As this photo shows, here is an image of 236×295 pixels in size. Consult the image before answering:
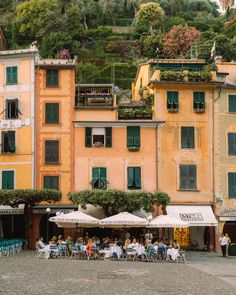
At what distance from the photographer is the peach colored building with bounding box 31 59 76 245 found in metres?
47.3

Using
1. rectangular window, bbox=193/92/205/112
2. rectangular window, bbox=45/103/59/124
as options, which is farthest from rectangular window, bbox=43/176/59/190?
rectangular window, bbox=193/92/205/112

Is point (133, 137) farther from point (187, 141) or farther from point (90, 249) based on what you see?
point (90, 249)

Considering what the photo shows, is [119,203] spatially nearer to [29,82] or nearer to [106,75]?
[29,82]

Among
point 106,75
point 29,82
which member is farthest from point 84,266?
point 106,75

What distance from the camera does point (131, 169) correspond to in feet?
156

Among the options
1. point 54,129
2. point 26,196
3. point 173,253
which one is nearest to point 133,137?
point 54,129

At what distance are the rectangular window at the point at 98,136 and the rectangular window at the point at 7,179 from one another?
5.02 m

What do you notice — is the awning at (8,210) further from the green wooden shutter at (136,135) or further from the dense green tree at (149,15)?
the dense green tree at (149,15)

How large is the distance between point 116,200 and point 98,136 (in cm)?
676

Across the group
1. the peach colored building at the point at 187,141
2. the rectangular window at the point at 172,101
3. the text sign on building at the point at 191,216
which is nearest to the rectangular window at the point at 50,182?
the peach colored building at the point at 187,141

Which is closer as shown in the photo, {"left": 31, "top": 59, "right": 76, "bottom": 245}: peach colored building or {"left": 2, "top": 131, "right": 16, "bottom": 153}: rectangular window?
{"left": 31, "top": 59, "right": 76, "bottom": 245}: peach colored building

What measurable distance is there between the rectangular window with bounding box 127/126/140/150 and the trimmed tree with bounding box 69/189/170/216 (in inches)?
215

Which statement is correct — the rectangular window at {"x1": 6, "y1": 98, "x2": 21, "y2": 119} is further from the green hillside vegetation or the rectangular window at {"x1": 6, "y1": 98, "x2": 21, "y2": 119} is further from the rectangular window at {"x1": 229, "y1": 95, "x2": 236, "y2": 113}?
the green hillside vegetation

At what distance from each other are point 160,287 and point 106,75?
3214 inches
